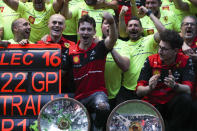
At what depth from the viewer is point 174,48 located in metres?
5.45

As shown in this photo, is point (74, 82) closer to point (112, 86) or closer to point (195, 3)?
point (112, 86)

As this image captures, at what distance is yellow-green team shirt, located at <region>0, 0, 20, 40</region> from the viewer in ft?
24.1

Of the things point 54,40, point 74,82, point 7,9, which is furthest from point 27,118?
point 7,9

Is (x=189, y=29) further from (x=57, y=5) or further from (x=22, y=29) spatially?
(x=22, y=29)

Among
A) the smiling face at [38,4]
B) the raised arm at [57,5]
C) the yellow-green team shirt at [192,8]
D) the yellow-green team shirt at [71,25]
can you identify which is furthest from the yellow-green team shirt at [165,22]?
the smiling face at [38,4]

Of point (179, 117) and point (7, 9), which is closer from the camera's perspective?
point (179, 117)

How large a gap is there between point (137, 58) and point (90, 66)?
1.01 meters

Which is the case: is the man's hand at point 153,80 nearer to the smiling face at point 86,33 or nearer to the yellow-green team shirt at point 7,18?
the smiling face at point 86,33

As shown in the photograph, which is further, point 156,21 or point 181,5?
point 181,5

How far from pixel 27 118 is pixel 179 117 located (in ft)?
10.9

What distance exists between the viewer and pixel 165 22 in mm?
7133

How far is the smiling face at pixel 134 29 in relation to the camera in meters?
6.61

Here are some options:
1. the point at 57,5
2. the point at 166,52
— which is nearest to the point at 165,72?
the point at 166,52

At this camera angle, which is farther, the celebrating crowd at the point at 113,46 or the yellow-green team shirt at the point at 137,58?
the yellow-green team shirt at the point at 137,58
